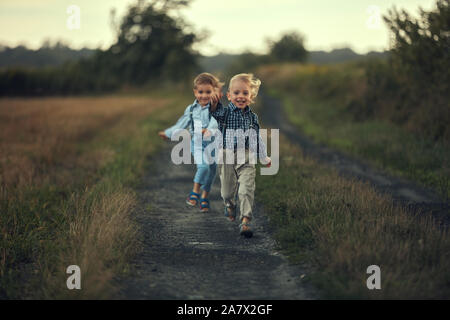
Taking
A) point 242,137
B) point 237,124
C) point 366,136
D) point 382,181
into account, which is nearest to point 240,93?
point 237,124

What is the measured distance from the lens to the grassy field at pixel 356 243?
336 cm

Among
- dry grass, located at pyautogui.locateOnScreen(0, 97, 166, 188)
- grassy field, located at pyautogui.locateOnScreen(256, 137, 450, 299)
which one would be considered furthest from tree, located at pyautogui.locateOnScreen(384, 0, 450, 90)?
dry grass, located at pyautogui.locateOnScreen(0, 97, 166, 188)

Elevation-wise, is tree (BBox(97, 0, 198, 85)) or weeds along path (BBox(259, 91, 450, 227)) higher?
tree (BBox(97, 0, 198, 85))

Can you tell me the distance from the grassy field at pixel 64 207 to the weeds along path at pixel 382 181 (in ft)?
11.4

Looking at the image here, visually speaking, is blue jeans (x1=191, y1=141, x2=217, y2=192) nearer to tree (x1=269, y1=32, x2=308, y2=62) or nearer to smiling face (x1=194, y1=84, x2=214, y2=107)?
smiling face (x1=194, y1=84, x2=214, y2=107)

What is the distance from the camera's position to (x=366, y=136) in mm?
12305

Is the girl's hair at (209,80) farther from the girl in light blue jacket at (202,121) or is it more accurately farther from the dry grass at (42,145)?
the dry grass at (42,145)

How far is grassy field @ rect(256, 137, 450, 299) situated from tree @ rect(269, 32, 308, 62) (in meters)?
66.4

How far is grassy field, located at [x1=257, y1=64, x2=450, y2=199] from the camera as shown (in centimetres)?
869

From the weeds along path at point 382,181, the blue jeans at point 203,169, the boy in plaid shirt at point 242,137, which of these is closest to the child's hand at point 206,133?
the blue jeans at point 203,169

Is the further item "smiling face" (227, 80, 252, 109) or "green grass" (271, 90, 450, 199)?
"green grass" (271, 90, 450, 199)

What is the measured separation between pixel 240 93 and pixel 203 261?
1911 millimetres

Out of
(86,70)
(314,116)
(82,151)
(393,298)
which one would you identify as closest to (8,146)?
(82,151)

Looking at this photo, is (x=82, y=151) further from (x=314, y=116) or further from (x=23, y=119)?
(x=314, y=116)
